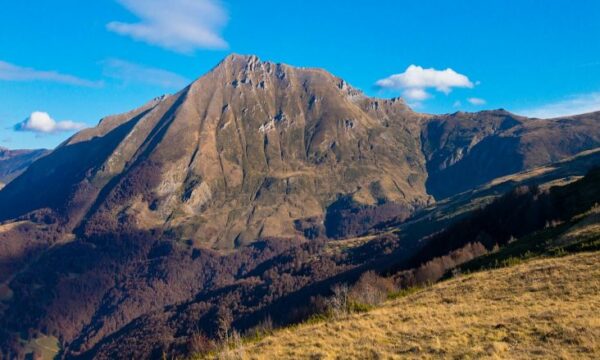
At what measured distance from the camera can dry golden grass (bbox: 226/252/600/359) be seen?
2291 centimetres

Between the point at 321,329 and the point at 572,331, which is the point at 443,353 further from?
the point at 321,329

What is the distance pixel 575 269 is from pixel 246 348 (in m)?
27.6

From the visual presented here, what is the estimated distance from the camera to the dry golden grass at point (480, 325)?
75.2ft

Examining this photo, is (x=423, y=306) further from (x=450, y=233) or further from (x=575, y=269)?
(x=450, y=233)

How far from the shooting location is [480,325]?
91.1ft

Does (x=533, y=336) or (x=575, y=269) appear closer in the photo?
(x=533, y=336)

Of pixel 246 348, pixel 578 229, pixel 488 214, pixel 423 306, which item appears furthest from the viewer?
pixel 488 214

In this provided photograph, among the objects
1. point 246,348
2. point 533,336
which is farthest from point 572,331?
point 246,348

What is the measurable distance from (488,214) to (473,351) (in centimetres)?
13661

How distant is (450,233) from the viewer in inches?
6152

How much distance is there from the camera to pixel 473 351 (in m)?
22.6

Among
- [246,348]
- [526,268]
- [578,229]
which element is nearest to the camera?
[246,348]

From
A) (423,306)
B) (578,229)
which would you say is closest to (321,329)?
(423,306)

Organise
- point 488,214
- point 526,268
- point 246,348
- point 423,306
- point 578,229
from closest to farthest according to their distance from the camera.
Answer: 1. point 246,348
2. point 423,306
3. point 526,268
4. point 578,229
5. point 488,214
